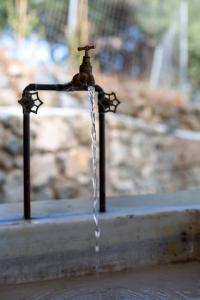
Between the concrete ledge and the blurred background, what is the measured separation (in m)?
2.96

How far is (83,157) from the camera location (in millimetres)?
4797

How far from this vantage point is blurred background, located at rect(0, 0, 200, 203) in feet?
15.0

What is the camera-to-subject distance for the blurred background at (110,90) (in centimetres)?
458

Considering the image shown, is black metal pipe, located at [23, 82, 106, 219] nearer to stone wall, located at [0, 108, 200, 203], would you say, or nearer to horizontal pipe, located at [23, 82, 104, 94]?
horizontal pipe, located at [23, 82, 104, 94]

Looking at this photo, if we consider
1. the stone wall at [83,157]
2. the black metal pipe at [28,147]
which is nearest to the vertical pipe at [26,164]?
the black metal pipe at [28,147]

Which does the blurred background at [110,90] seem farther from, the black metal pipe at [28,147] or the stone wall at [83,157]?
the black metal pipe at [28,147]

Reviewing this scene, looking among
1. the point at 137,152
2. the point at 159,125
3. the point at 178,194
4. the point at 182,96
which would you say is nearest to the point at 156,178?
the point at 137,152

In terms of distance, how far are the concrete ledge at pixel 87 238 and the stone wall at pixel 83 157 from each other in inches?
115

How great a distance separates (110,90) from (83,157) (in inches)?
60.3

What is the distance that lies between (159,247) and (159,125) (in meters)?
4.69

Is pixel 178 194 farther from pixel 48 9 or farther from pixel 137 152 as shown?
pixel 48 9

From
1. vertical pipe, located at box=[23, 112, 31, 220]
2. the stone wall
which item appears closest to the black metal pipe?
vertical pipe, located at box=[23, 112, 31, 220]

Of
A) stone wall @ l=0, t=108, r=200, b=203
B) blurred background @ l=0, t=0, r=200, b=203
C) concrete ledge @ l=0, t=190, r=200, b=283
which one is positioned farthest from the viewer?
blurred background @ l=0, t=0, r=200, b=203

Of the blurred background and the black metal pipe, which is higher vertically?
the blurred background
